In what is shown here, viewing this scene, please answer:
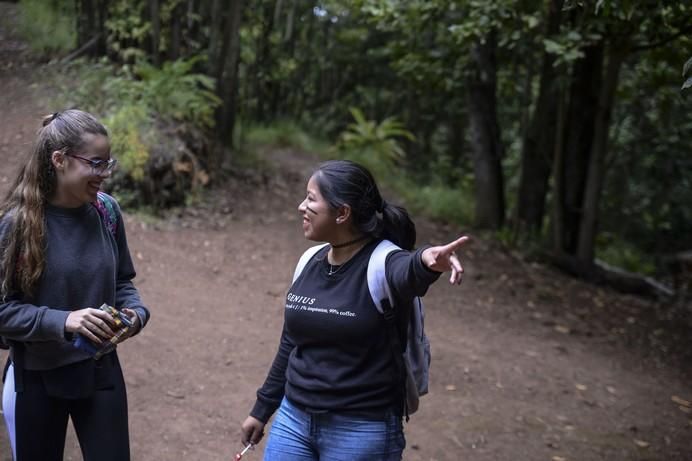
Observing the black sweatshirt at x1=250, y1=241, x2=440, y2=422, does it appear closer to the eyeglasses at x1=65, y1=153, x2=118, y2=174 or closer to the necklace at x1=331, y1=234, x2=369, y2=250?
the necklace at x1=331, y1=234, x2=369, y2=250

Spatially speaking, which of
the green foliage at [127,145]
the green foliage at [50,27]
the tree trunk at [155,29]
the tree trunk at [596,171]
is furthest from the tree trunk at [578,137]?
the green foliage at [50,27]

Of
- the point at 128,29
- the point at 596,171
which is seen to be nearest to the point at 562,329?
the point at 596,171

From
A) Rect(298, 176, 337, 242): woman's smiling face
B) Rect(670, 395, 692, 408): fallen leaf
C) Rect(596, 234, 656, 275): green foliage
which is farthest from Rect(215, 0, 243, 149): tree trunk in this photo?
Rect(298, 176, 337, 242): woman's smiling face

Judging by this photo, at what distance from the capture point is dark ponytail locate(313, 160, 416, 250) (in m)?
2.82

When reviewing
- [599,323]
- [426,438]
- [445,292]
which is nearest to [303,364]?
[426,438]

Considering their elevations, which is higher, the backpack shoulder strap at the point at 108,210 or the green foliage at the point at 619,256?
the backpack shoulder strap at the point at 108,210

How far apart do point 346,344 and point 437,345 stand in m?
5.15

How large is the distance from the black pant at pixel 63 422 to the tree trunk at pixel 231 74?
8.81m

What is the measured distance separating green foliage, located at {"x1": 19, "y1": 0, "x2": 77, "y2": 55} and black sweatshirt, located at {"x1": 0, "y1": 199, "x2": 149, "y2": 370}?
9664mm

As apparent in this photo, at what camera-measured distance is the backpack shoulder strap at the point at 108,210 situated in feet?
9.54

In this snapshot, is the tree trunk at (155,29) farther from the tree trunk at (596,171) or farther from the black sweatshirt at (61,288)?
the black sweatshirt at (61,288)

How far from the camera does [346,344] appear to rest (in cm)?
274

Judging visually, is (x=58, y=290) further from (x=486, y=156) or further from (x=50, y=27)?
(x=486, y=156)

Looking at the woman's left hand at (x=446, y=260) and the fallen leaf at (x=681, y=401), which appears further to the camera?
the fallen leaf at (x=681, y=401)
